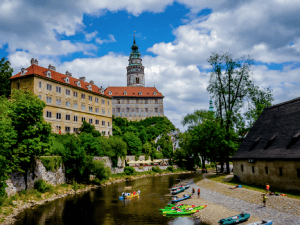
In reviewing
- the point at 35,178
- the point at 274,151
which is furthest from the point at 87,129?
the point at 274,151

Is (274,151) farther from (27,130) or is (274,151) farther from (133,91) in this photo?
(133,91)

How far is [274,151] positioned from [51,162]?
32056mm

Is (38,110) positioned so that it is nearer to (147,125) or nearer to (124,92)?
(147,125)

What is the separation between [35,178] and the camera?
115 feet

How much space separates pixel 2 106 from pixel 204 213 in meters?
26.0

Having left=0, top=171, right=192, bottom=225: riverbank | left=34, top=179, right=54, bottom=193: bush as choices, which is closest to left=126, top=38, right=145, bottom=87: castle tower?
left=0, top=171, right=192, bottom=225: riverbank

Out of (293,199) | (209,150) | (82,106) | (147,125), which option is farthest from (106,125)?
(293,199)

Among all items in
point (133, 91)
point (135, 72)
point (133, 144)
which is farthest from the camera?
point (135, 72)

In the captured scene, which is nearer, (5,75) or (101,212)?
(101,212)

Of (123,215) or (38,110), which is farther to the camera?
(38,110)

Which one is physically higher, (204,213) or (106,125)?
(106,125)

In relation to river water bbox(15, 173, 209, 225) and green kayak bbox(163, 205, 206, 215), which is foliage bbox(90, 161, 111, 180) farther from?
green kayak bbox(163, 205, 206, 215)

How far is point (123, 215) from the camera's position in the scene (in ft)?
88.3

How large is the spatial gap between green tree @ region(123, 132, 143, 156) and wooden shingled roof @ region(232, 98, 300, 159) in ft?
135
